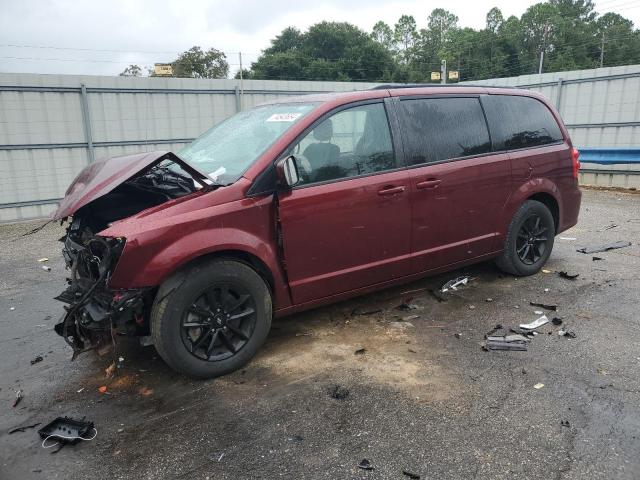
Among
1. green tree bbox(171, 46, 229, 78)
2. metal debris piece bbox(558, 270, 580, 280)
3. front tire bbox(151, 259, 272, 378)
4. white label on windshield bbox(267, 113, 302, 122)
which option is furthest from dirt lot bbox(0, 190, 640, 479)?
green tree bbox(171, 46, 229, 78)

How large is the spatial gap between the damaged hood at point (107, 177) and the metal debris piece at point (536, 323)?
287 centimetres

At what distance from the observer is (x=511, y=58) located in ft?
223

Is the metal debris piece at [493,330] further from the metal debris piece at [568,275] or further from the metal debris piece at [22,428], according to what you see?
the metal debris piece at [22,428]

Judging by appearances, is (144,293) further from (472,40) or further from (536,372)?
(472,40)

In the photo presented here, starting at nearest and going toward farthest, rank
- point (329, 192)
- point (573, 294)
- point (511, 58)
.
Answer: point (329, 192) → point (573, 294) → point (511, 58)

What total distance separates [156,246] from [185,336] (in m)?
0.65

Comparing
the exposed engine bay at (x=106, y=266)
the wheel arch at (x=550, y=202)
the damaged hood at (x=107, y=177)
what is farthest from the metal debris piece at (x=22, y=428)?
the wheel arch at (x=550, y=202)

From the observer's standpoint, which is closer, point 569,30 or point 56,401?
point 56,401

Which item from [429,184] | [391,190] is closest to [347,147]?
[391,190]

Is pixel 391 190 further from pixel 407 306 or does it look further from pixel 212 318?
pixel 212 318

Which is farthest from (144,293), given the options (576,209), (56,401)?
(576,209)

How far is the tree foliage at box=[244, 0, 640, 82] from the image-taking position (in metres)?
56.8

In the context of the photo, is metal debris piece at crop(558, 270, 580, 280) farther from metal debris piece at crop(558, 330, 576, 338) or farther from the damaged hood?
the damaged hood

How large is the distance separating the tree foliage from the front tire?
54749 millimetres
